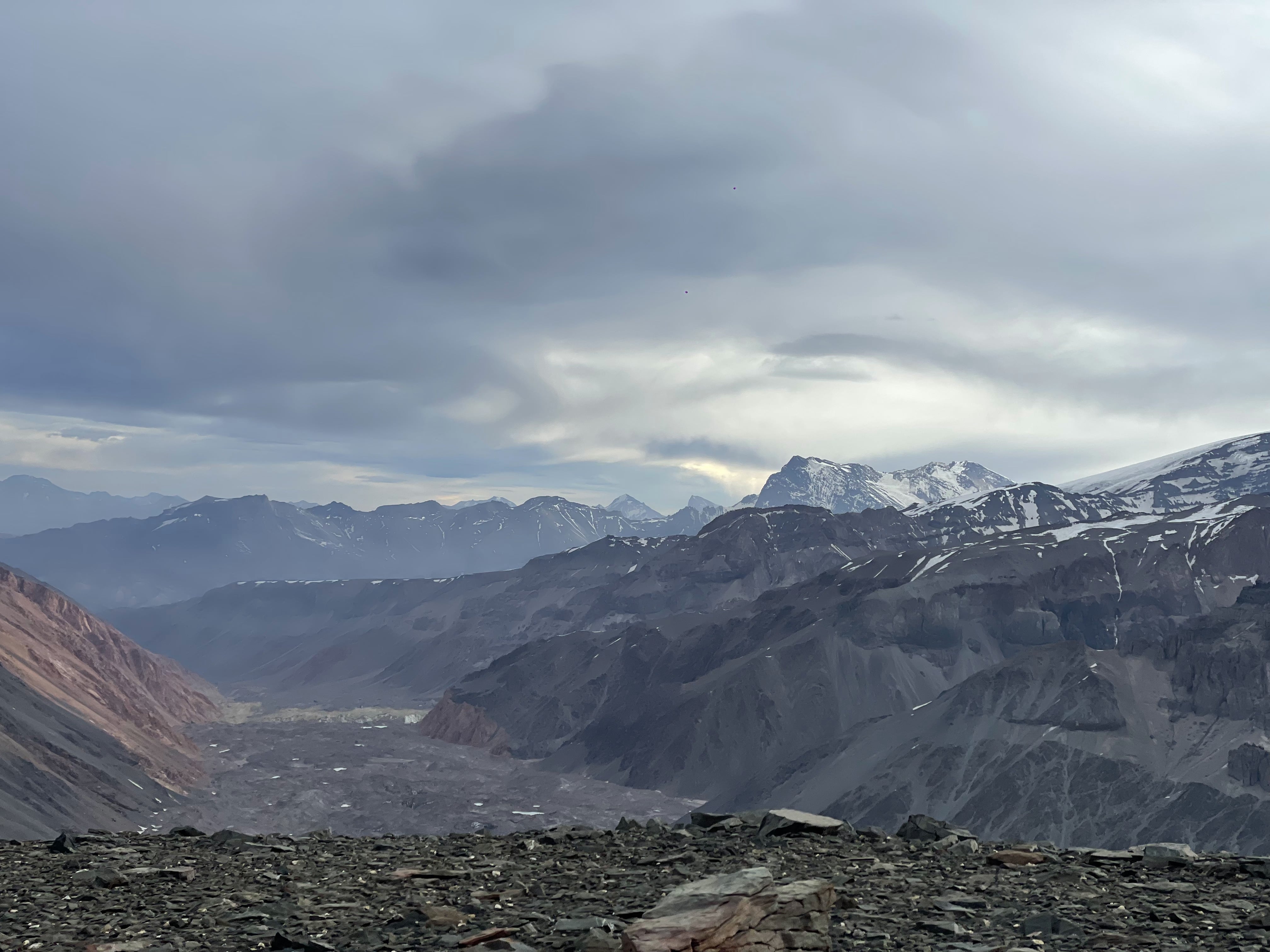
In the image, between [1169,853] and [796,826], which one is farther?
[796,826]

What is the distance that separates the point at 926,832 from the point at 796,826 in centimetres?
373

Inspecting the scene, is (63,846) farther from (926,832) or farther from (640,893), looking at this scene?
(926,832)

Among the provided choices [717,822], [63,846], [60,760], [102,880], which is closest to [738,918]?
[717,822]

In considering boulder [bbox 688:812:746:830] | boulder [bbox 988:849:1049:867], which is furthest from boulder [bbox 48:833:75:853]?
boulder [bbox 988:849:1049:867]

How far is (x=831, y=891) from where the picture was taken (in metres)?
16.5

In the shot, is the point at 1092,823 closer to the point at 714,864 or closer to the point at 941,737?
the point at 941,737

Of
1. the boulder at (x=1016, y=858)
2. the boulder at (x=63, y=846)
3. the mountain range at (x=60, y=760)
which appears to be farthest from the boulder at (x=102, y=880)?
the mountain range at (x=60, y=760)

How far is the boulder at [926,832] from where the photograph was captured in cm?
2552

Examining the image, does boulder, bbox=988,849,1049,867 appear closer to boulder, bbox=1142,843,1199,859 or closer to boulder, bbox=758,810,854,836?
boulder, bbox=1142,843,1199,859

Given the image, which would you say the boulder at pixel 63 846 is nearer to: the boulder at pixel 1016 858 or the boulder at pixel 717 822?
the boulder at pixel 717 822

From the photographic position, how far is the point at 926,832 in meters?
26.0

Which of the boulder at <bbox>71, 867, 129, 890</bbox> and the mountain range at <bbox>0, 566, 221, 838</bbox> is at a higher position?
the boulder at <bbox>71, 867, 129, 890</bbox>

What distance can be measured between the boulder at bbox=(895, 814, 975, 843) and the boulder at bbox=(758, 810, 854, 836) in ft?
5.22

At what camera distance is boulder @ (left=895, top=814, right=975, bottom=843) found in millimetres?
25516
